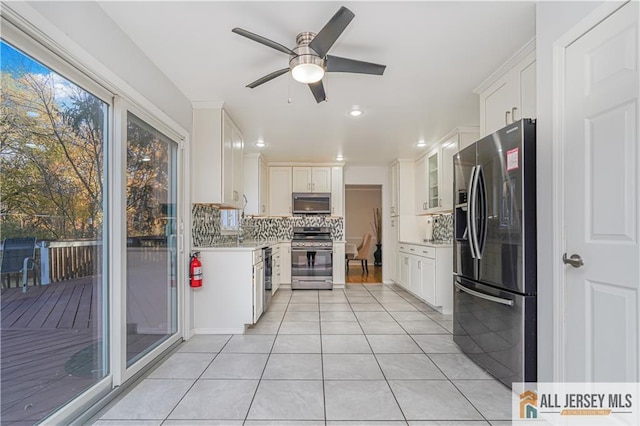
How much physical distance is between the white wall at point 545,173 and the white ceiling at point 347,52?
0.17m

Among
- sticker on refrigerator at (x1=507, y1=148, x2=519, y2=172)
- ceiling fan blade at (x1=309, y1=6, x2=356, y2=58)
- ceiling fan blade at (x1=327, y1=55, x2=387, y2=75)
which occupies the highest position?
ceiling fan blade at (x1=309, y1=6, x2=356, y2=58)

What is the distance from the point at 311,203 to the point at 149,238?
3641 mm

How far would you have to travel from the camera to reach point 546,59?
6.05ft

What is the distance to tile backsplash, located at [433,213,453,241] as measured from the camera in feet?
Result: 16.5

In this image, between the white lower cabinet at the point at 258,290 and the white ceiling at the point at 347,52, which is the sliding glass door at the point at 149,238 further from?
the white lower cabinet at the point at 258,290

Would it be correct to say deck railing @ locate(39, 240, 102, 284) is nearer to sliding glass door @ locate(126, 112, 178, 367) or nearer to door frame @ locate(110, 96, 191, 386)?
door frame @ locate(110, 96, 191, 386)

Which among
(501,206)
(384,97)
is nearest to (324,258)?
(384,97)

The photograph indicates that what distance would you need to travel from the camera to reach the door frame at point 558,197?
67.9 inches

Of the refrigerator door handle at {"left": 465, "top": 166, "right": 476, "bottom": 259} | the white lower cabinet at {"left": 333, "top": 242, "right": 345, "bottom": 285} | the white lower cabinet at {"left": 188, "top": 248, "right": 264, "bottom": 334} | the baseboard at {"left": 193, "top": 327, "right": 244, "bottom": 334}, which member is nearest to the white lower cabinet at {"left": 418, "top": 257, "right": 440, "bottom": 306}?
the white lower cabinet at {"left": 333, "top": 242, "right": 345, "bottom": 285}

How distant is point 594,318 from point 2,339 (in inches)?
104

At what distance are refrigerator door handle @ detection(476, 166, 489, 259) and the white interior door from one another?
2.15 feet

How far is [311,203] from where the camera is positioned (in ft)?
19.7

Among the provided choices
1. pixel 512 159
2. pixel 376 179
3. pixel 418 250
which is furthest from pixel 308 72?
pixel 376 179

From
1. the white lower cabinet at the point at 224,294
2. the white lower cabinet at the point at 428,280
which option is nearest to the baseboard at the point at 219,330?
the white lower cabinet at the point at 224,294
